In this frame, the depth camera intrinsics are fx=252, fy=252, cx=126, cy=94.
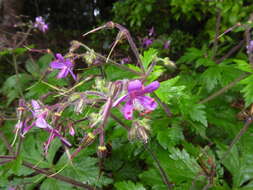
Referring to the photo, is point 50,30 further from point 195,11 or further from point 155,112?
point 155,112

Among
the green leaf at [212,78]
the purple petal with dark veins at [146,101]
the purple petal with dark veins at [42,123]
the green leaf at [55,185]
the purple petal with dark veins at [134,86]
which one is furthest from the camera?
the green leaf at [212,78]

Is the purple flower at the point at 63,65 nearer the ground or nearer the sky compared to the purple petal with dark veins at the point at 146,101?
nearer the sky

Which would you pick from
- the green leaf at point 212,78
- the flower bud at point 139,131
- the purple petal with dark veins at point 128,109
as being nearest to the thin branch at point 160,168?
the flower bud at point 139,131

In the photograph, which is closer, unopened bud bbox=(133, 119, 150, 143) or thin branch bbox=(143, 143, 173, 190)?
unopened bud bbox=(133, 119, 150, 143)

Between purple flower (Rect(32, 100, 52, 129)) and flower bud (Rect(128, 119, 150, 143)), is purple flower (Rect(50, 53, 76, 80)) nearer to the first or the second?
purple flower (Rect(32, 100, 52, 129))

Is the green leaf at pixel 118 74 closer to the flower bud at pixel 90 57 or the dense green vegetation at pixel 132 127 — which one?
the dense green vegetation at pixel 132 127

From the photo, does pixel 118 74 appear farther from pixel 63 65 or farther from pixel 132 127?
pixel 132 127

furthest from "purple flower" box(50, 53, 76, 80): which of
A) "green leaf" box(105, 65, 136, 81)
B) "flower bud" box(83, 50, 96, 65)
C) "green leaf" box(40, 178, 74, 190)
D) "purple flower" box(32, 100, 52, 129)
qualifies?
"green leaf" box(40, 178, 74, 190)

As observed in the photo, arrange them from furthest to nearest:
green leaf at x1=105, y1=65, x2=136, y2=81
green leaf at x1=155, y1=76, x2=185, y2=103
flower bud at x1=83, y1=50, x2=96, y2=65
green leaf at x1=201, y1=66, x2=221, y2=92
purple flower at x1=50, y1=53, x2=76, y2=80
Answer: green leaf at x1=201, y1=66, x2=221, y2=92
green leaf at x1=105, y1=65, x2=136, y2=81
green leaf at x1=155, y1=76, x2=185, y2=103
purple flower at x1=50, y1=53, x2=76, y2=80
flower bud at x1=83, y1=50, x2=96, y2=65

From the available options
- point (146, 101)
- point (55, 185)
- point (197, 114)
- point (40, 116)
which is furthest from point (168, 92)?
point (55, 185)
